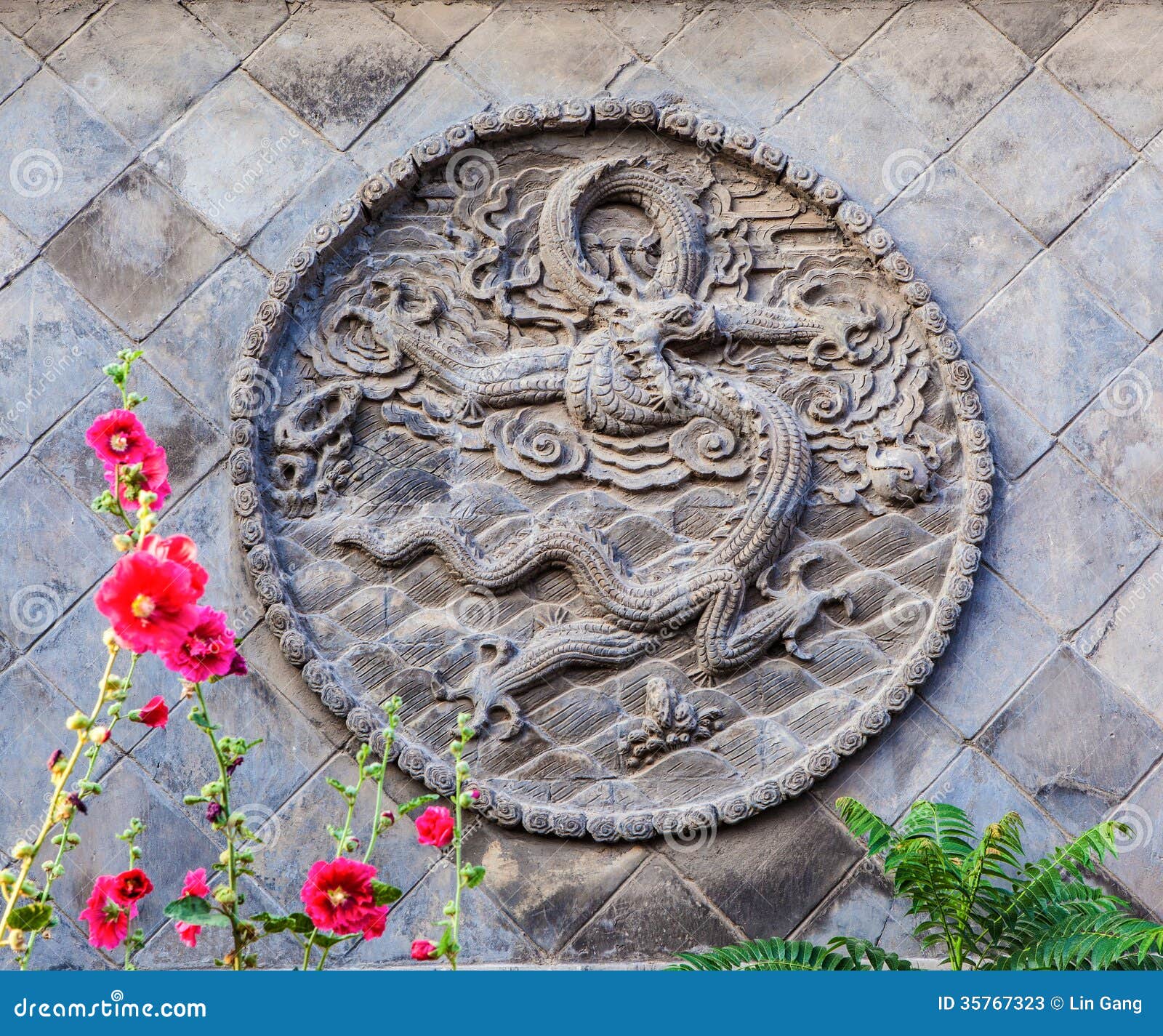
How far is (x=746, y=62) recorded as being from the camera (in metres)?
5.77

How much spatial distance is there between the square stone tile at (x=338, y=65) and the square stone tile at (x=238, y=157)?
8cm

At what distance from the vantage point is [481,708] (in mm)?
5098

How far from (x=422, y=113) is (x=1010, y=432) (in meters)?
2.56

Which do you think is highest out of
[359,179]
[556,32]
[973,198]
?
[973,198]

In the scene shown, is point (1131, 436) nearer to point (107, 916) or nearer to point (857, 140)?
point (857, 140)

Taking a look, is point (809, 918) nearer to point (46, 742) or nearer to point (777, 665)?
point (777, 665)

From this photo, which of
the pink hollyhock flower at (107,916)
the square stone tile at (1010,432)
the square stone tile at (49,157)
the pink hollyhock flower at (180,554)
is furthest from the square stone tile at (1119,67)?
the pink hollyhock flower at (107,916)

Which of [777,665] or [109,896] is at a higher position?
[777,665]

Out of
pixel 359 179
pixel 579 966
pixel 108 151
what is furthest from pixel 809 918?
pixel 108 151

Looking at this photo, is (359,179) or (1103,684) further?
(359,179)

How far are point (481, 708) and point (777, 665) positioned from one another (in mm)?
1070

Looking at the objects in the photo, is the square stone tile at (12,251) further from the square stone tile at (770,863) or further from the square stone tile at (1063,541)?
the square stone tile at (1063,541)

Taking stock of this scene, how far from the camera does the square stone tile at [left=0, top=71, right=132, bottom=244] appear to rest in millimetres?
5547

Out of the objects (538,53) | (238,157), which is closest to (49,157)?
(238,157)
